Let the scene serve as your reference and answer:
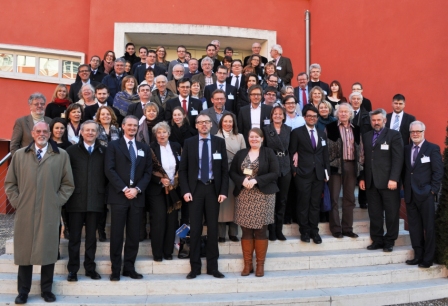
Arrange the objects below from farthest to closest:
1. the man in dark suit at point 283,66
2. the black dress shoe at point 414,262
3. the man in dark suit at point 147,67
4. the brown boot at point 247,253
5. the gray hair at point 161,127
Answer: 1. the man in dark suit at point 283,66
2. the man in dark suit at point 147,67
3. the black dress shoe at point 414,262
4. the gray hair at point 161,127
5. the brown boot at point 247,253

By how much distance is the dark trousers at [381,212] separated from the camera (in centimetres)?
558

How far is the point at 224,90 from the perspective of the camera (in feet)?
22.1

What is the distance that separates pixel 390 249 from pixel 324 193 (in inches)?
44.6

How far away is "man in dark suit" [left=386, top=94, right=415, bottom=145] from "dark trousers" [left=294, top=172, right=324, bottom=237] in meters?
1.61

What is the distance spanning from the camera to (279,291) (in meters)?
4.85

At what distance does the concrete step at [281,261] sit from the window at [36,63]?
6.02 m

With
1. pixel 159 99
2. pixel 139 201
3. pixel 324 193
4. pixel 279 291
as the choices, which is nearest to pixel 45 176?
pixel 139 201

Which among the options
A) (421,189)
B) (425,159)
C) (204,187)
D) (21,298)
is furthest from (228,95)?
(21,298)

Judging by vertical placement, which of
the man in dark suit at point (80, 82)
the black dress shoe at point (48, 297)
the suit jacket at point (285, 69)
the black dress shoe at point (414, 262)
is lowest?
the black dress shoe at point (48, 297)

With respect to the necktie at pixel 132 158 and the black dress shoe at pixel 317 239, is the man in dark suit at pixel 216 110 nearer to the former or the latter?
the necktie at pixel 132 158

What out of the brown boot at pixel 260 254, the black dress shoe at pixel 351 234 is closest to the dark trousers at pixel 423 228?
the black dress shoe at pixel 351 234

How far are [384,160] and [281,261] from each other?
1.95 metres

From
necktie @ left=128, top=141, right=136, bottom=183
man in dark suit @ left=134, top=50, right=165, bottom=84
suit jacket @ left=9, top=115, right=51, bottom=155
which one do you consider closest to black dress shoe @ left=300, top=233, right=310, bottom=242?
necktie @ left=128, top=141, right=136, bottom=183

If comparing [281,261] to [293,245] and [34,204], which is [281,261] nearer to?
[293,245]
